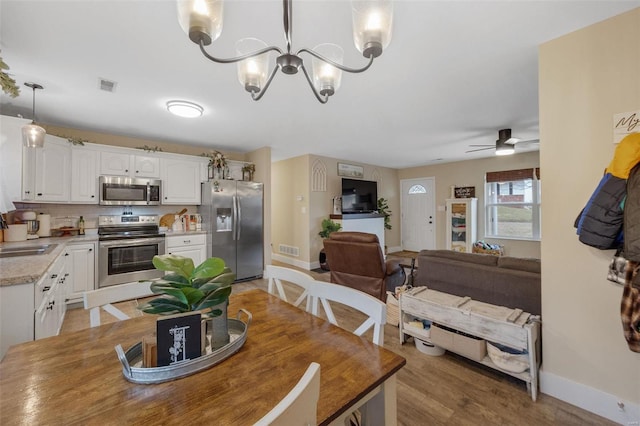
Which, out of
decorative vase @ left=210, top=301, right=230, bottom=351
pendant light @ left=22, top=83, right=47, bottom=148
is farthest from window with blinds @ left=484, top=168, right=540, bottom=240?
pendant light @ left=22, top=83, right=47, bottom=148

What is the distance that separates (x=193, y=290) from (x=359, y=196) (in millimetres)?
5557

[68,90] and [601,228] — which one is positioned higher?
[68,90]

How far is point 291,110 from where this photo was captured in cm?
300

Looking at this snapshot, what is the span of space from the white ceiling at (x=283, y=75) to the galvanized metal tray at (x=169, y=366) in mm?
1756

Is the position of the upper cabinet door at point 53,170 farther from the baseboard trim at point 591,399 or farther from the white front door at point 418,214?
the white front door at point 418,214

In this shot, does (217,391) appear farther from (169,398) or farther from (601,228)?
(601,228)

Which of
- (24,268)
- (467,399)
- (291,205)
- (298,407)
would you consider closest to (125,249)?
(24,268)

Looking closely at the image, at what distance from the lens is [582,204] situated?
1.60 m

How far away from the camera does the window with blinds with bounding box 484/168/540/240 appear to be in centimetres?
537

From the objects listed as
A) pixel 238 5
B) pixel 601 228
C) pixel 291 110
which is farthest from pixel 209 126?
pixel 601 228

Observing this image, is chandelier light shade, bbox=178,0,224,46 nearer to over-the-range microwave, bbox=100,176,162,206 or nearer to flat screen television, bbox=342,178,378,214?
over-the-range microwave, bbox=100,176,162,206

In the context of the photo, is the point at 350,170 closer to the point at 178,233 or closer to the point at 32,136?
the point at 178,233

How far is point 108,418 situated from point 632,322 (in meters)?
2.28

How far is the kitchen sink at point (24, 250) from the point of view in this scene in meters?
2.23
